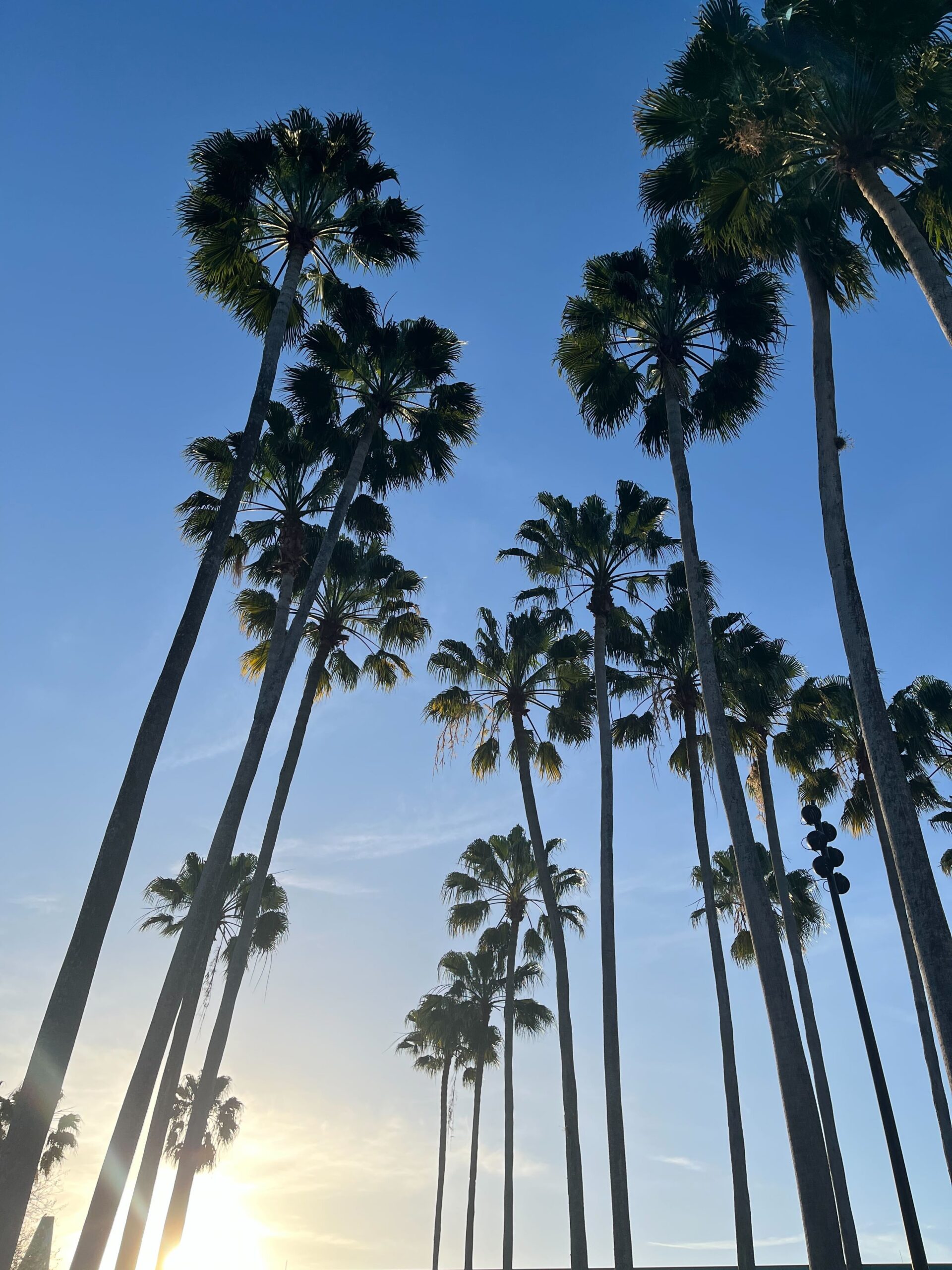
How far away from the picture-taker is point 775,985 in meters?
12.2

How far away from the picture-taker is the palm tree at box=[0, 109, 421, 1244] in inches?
354

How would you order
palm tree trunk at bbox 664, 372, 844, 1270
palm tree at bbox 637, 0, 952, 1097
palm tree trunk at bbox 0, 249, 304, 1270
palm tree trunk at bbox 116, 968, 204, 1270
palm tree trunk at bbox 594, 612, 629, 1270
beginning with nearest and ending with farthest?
palm tree trunk at bbox 0, 249, 304, 1270 → palm tree trunk at bbox 664, 372, 844, 1270 → palm tree at bbox 637, 0, 952, 1097 → palm tree trunk at bbox 116, 968, 204, 1270 → palm tree trunk at bbox 594, 612, 629, 1270

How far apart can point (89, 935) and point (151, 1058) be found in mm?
5013

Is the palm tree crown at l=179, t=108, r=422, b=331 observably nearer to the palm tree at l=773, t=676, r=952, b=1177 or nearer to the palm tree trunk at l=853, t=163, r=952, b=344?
the palm tree trunk at l=853, t=163, r=952, b=344

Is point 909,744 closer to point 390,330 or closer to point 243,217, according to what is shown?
point 390,330

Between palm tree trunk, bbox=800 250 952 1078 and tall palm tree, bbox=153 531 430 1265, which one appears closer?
palm tree trunk, bbox=800 250 952 1078

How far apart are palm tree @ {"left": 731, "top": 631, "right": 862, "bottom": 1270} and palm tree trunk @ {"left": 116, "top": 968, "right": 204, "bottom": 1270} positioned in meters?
14.7

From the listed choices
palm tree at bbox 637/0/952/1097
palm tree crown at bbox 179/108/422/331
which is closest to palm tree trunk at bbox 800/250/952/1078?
palm tree at bbox 637/0/952/1097

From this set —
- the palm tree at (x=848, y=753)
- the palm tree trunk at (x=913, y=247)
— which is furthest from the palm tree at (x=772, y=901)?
the palm tree trunk at (x=913, y=247)

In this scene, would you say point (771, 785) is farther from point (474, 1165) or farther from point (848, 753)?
point (474, 1165)

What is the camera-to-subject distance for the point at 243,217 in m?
15.6

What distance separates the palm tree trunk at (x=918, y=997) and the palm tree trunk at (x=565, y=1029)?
8958 millimetres

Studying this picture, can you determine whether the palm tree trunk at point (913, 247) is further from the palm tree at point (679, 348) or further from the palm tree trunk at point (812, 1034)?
the palm tree trunk at point (812, 1034)

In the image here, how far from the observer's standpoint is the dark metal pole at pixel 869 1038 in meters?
14.7
